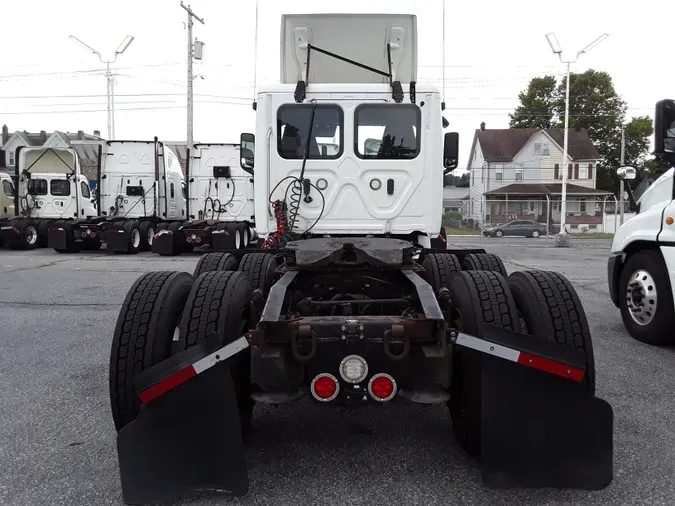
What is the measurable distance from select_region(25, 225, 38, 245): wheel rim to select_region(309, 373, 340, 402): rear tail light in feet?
65.6

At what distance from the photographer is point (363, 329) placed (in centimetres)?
258

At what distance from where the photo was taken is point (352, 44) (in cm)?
629

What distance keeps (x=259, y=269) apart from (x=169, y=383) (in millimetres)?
2109

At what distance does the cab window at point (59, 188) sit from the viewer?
64.1 feet

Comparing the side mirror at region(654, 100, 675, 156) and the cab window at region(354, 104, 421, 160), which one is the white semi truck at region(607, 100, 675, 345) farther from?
the cab window at region(354, 104, 421, 160)

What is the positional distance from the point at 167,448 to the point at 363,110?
13.1 ft

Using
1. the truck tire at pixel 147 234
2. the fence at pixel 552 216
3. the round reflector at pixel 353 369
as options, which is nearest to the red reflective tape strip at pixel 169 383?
the round reflector at pixel 353 369

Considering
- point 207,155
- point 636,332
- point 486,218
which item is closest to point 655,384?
point 636,332

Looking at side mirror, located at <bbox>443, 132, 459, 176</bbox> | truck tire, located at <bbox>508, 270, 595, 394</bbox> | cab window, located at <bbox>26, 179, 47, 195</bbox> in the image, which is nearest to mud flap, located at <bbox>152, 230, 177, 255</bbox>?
cab window, located at <bbox>26, 179, 47, 195</bbox>

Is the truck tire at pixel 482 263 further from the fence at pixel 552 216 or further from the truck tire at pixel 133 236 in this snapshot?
the fence at pixel 552 216

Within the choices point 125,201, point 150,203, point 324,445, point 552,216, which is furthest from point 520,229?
point 324,445

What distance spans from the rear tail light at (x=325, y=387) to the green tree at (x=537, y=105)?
60445 mm

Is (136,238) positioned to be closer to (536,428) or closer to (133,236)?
(133,236)

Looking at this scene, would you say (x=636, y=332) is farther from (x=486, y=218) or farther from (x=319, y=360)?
(x=486, y=218)
